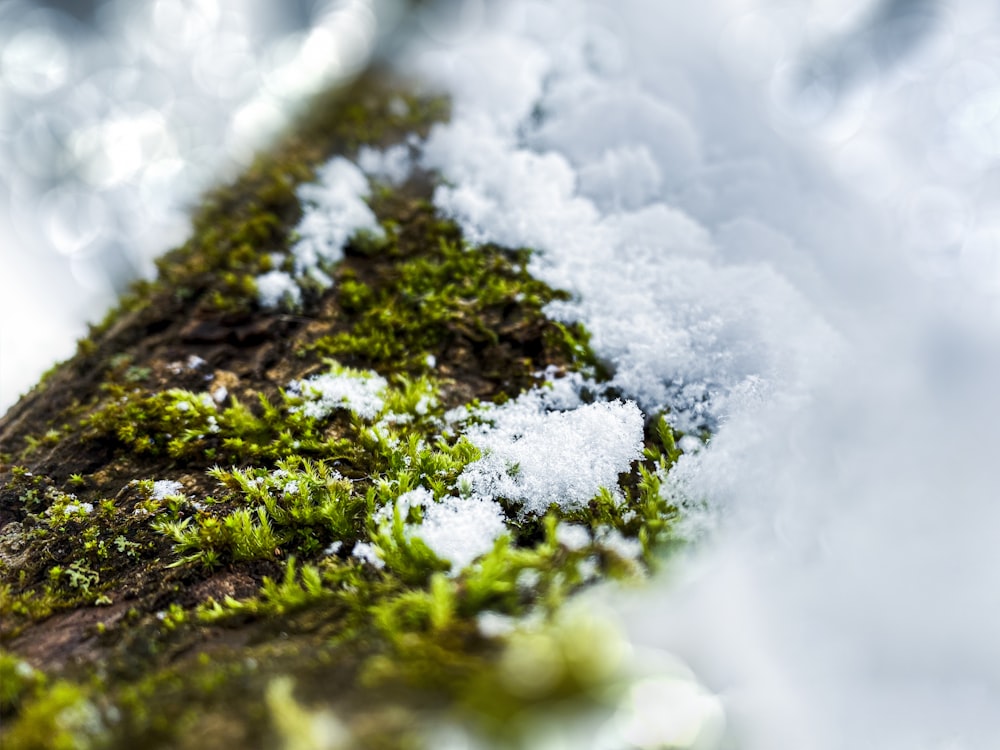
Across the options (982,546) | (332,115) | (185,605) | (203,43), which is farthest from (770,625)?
(203,43)

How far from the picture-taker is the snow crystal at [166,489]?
10.3 ft

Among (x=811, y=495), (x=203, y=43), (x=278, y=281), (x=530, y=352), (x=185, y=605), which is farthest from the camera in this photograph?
(x=203, y=43)

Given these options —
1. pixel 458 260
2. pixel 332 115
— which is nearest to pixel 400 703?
pixel 458 260

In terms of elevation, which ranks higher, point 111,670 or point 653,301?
point 653,301

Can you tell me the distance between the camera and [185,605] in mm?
2611

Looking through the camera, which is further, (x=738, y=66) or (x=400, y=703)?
(x=738, y=66)

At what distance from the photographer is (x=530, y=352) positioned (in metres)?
3.84

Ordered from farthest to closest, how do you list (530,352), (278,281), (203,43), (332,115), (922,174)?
(203,43), (332,115), (922,174), (278,281), (530,352)

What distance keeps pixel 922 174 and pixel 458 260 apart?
18.7ft

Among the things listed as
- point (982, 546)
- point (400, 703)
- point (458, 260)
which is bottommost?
point (400, 703)

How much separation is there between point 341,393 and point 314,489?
31.7 inches

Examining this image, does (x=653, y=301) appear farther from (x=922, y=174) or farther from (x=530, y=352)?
(x=922, y=174)

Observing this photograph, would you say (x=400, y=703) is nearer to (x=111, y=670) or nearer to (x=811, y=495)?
(x=111, y=670)

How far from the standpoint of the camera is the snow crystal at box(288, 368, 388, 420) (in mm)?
3521
